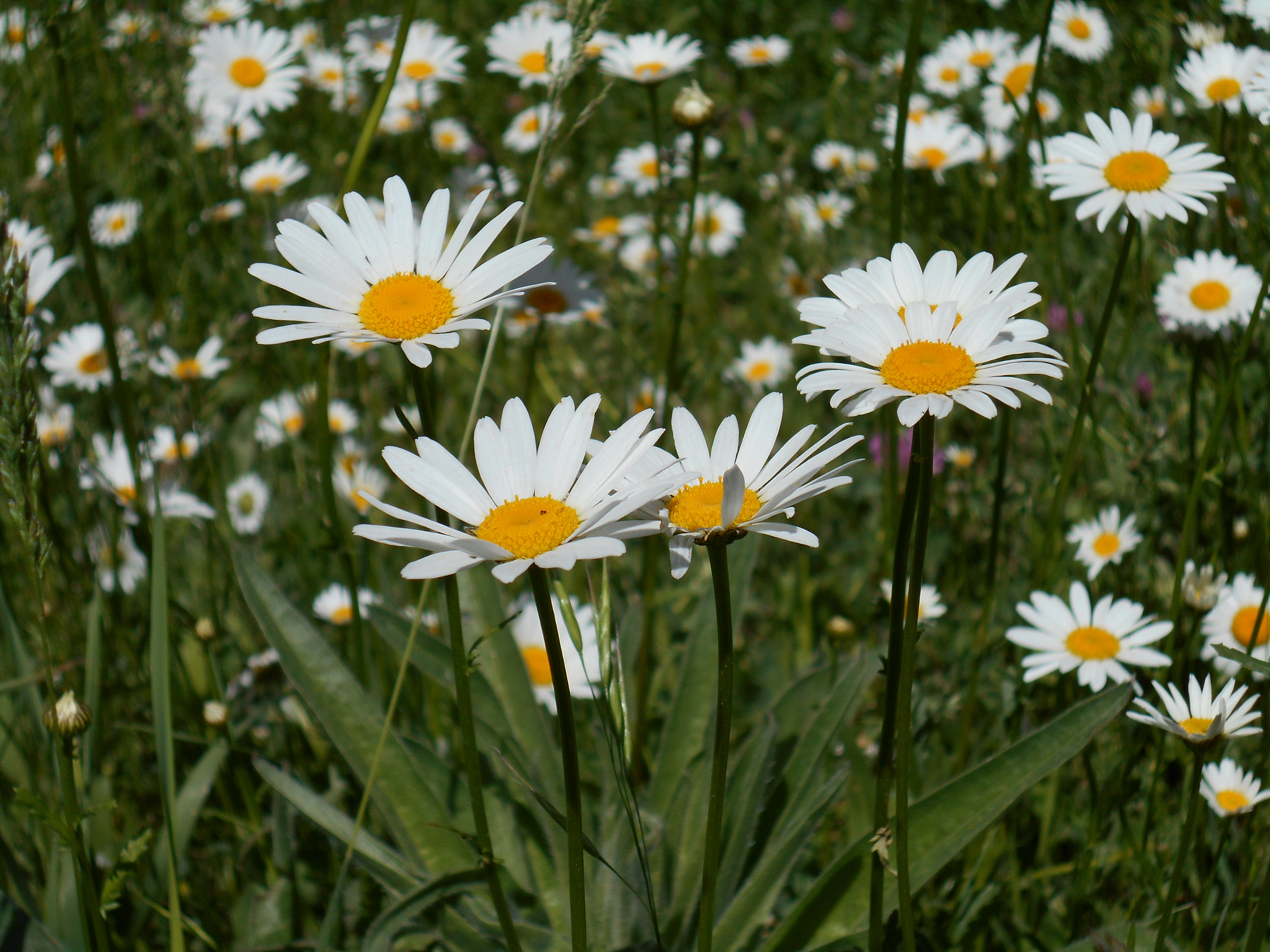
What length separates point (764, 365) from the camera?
3.32 m

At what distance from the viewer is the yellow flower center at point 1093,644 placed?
1.60m

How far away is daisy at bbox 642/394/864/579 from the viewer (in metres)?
0.88

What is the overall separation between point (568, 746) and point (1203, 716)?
2.55 ft

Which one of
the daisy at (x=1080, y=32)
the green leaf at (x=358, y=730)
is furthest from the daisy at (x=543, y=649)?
the daisy at (x=1080, y=32)

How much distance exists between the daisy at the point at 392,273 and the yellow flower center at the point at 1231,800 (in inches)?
41.6

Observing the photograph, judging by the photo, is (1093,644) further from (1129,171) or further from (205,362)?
(205,362)

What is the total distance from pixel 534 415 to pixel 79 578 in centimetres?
100

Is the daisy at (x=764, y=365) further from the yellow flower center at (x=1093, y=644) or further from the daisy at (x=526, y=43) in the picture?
the yellow flower center at (x=1093, y=644)

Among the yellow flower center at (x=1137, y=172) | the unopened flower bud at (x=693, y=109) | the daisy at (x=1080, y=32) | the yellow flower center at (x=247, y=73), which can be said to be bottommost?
the yellow flower center at (x=1137, y=172)

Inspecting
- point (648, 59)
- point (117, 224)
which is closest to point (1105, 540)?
point (648, 59)

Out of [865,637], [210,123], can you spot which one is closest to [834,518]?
[865,637]

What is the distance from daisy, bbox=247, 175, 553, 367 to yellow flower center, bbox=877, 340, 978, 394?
0.35 meters

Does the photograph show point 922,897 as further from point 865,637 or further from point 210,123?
point 210,123

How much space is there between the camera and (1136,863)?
160 cm
